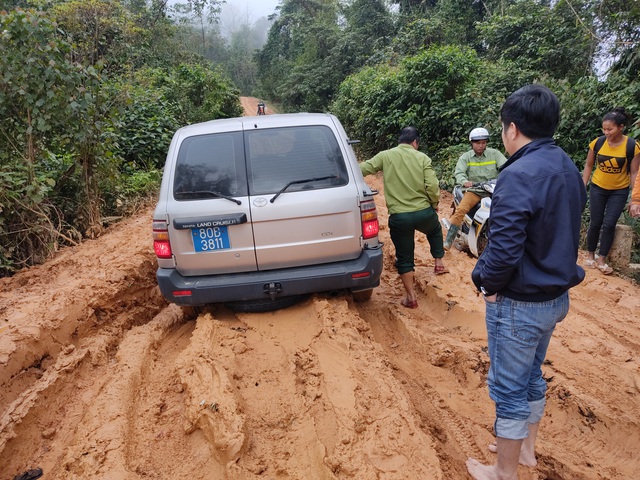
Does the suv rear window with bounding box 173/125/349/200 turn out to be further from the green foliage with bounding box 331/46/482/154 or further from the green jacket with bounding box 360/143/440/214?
the green foliage with bounding box 331/46/482/154

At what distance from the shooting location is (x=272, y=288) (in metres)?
3.72

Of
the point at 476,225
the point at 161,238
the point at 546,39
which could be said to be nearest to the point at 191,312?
the point at 161,238

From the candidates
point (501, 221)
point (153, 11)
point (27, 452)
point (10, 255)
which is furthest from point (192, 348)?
point (153, 11)

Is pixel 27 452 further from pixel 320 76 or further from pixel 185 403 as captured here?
pixel 320 76

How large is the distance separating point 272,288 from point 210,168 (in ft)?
3.74

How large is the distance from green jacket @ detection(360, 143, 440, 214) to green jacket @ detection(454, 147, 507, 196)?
1.38 metres

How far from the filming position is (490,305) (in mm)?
2236

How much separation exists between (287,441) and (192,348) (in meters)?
1.19

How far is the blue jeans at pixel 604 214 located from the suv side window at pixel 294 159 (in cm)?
332

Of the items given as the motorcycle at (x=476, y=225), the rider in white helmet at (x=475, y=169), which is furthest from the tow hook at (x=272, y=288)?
the rider in white helmet at (x=475, y=169)

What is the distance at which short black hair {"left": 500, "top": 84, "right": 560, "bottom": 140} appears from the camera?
202 cm

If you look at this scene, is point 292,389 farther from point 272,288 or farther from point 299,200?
point 299,200

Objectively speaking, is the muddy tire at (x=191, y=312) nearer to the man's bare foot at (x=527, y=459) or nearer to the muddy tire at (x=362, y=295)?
the muddy tire at (x=362, y=295)

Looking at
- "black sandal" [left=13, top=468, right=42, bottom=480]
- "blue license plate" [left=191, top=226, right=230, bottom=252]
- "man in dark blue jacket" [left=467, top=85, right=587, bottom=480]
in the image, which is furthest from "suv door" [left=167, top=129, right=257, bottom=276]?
"man in dark blue jacket" [left=467, top=85, right=587, bottom=480]
